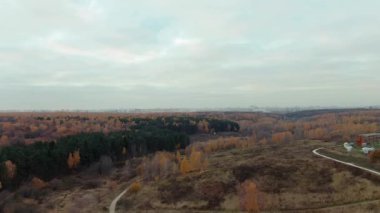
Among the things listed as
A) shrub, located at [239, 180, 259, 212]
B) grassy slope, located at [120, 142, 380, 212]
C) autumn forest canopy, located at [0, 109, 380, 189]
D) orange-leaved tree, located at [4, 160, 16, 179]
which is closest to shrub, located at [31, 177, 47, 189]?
autumn forest canopy, located at [0, 109, 380, 189]

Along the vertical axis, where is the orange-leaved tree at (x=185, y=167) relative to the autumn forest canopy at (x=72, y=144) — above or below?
below

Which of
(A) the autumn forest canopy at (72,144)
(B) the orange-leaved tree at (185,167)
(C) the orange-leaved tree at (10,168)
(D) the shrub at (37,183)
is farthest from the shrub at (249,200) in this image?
(A) the autumn forest canopy at (72,144)

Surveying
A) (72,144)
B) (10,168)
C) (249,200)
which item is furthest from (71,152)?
(249,200)

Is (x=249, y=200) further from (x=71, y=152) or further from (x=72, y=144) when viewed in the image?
(x=72, y=144)

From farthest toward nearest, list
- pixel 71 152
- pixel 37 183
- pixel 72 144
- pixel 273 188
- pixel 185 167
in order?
pixel 72 144 < pixel 71 152 < pixel 185 167 < pixel 37 183 < pixel 273 188

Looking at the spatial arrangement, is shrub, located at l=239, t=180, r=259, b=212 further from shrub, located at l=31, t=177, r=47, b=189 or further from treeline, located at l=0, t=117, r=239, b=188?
treeline, located at l=0, t=117, r=239, b=188

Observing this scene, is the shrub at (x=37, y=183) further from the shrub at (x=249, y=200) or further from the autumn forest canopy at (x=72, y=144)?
the shrub at (x=249, y=200)

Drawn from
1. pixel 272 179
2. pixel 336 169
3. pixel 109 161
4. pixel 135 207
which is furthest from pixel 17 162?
pixel 336 169

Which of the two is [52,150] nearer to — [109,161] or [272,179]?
[109,161]

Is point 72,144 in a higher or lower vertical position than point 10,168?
higher
